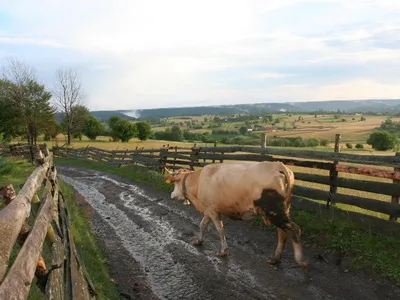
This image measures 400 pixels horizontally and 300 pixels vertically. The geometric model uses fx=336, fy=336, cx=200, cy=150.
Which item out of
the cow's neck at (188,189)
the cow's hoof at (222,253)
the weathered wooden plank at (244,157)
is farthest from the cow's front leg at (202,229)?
the weathered wooden plank at (244,157)

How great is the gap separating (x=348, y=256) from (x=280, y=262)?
125 cm

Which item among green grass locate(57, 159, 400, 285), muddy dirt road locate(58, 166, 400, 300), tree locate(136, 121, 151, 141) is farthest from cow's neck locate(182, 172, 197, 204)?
tree locate(136, 121, 151, 141)

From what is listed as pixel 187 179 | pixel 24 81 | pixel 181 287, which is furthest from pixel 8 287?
pixel 24 81

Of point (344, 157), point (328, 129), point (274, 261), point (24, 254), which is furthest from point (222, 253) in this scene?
point (328, 129)

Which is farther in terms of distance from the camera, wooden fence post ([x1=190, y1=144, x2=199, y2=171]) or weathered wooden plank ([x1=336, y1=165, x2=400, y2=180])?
wooden fence post ([x1=190, y1=144, x2=199, y2=171])

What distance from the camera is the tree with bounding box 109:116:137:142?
202 feet

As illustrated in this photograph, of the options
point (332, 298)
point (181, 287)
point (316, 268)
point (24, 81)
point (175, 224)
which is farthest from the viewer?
point (24, 81)

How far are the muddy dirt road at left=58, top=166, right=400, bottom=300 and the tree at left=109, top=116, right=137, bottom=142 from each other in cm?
5297

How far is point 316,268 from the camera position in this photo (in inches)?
235

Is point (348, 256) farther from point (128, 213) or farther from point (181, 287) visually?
point (128, 213)

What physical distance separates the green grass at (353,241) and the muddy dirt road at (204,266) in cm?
27

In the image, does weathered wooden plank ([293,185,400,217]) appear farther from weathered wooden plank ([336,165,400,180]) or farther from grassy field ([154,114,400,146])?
grassy field ([154,114,400,146])

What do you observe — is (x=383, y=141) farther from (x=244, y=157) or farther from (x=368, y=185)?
(x=368, y=185)

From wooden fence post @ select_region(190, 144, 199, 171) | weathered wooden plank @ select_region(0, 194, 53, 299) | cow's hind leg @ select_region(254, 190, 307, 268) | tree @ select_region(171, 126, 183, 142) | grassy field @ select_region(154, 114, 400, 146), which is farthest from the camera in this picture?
tree @ select_region(171, 126, 183, 142)
